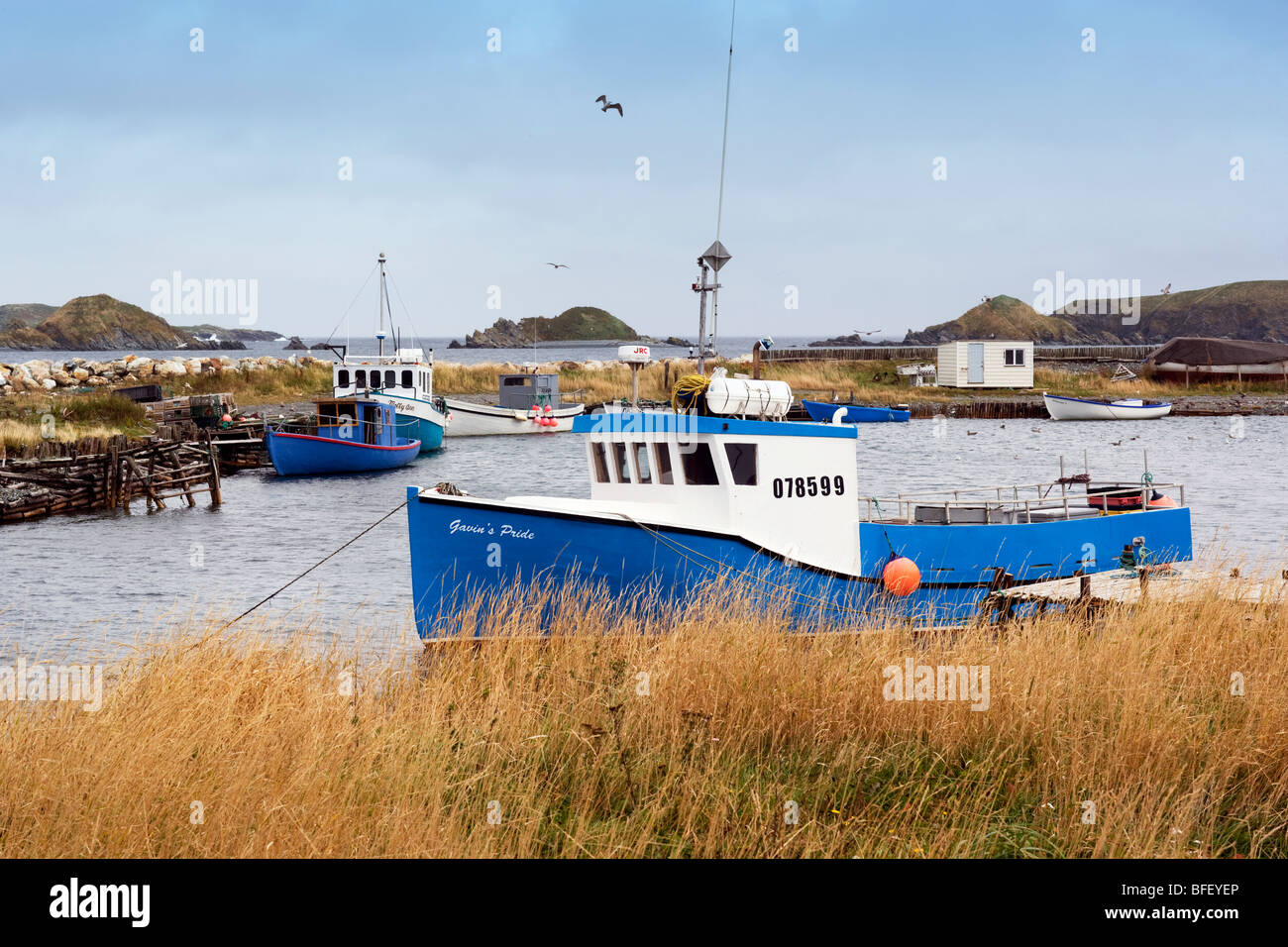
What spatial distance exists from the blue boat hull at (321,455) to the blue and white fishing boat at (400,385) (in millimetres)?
3954

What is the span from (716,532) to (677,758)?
6.04 m

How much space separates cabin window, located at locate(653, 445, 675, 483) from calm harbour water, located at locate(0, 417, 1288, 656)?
4.31 metres

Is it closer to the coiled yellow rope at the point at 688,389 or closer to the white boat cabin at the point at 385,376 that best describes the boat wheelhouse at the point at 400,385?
the white boat cabin at the point at 385,376

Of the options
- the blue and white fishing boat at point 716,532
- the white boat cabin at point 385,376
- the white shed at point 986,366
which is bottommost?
the blue and white fishing boat at point 716,532

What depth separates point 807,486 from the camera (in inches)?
528

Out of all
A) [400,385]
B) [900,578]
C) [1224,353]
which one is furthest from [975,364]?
[900,578]

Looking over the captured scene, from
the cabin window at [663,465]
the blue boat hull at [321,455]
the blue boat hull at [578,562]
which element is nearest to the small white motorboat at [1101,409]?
the blue boat hull at [321,455]

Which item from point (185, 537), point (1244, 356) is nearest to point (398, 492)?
point (185, 537)

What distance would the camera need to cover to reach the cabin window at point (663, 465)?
44.1ft

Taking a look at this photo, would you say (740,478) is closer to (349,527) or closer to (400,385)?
(349,527)

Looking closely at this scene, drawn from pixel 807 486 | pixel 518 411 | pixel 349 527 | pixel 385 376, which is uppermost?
pixel 385 376

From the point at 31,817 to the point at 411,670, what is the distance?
12.8ft

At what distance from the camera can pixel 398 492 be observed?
39.5m
